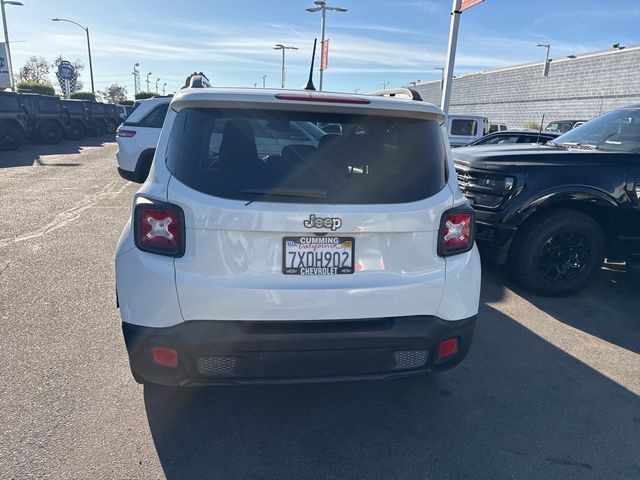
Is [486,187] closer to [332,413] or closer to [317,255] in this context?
[332,413]

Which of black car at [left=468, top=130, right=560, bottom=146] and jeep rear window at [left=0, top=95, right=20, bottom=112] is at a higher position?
jeep rear window at [left=0, top=95, right=20, bottom=112]

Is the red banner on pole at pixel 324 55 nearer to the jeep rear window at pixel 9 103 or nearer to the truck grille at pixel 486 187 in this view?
the jeep rear window at pixel 9 103

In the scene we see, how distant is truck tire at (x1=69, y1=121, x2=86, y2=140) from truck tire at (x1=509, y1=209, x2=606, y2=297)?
77.4 ft

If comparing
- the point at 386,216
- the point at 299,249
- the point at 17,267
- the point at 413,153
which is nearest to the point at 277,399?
the point at 299,249

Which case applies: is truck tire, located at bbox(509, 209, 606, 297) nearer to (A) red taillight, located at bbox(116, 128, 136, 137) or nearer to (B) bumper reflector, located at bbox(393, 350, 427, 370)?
(B) bumper reflector, located at bbox(393, 350, 427, 370)

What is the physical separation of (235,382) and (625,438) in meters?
2.23

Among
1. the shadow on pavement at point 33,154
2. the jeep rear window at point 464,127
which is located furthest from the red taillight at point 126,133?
the jeep rear window at point 464,127

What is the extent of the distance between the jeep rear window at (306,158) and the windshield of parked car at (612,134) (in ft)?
12.2

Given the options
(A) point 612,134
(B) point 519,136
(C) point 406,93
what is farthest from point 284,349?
(B) point 519,136

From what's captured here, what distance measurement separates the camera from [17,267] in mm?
5145

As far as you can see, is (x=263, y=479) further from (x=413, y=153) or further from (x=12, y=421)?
(x=413, y=153)

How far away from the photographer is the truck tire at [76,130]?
2308 centimetres

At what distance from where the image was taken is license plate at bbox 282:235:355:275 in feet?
7.38

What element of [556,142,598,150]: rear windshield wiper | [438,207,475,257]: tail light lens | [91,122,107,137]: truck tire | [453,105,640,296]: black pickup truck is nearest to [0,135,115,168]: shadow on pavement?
[91,122,107,137]: truck tire
